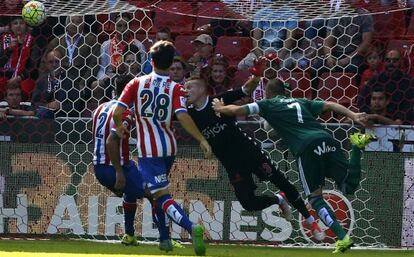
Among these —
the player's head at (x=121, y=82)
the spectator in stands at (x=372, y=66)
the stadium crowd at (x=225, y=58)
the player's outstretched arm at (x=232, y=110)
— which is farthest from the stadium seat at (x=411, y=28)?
the player's outstretched arm at (x=232, y=110)

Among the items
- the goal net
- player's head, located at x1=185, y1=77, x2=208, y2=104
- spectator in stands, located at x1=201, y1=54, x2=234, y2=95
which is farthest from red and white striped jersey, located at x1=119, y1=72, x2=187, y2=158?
spectator in stands, located at x1=201, y1=54, x2=234, y2=95

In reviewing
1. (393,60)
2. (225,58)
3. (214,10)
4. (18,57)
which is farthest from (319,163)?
(18,57)

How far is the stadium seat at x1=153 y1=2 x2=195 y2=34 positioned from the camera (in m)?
12.1

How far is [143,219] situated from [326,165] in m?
2.37

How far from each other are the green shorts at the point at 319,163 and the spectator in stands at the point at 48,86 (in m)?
3.03

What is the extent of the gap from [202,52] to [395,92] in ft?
7.64

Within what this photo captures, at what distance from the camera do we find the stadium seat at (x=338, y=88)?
11.1 meters

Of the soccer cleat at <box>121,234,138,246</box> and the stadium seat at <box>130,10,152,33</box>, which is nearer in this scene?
the soccer cleat at <box>121,234,138,246</box>

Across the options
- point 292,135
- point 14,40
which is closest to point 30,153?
point 14,40

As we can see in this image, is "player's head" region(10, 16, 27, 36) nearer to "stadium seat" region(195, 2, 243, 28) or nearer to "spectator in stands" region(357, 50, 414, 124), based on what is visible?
"stadium seat" region(195, 2, 243, 28)

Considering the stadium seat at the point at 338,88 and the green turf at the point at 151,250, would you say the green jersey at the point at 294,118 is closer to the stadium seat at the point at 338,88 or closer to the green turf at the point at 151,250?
the green turf at the point at 151,250

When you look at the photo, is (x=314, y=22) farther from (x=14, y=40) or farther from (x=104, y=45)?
(x=14, y=40)

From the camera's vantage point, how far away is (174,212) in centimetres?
870

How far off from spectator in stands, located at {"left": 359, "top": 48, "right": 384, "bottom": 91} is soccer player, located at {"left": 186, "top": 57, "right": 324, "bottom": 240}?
133 cm
